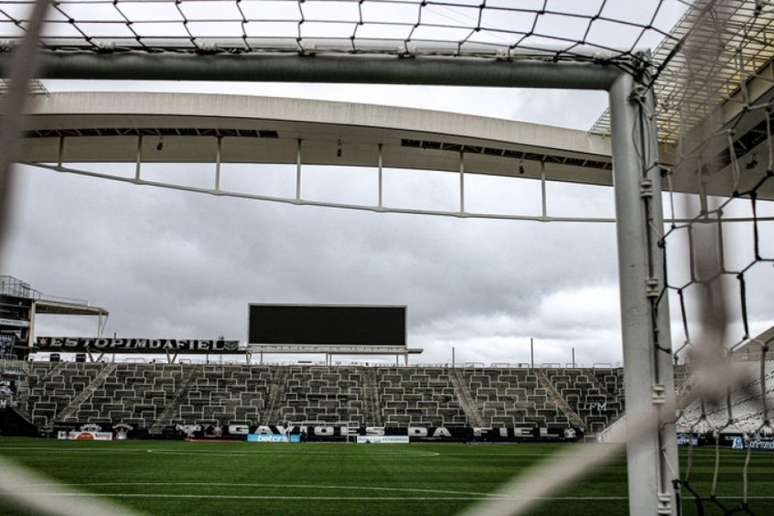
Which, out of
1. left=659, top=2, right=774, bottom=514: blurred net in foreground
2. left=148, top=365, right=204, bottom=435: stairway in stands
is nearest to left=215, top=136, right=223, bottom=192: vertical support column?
left=659, top=2, right=774, bottom=514: blurred net in foreground

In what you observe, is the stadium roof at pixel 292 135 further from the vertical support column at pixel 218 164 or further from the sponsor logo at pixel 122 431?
the sponsor logo at pixel 122 431

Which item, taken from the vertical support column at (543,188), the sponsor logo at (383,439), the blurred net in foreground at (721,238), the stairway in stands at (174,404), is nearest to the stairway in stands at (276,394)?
the stairway in stands at (174,404)

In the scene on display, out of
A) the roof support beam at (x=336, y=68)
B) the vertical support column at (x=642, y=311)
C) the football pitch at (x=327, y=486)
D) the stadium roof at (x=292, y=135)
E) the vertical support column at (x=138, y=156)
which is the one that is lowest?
the football pitch at (x=327, y=486)

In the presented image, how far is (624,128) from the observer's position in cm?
297

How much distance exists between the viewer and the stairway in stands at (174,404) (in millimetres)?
32491

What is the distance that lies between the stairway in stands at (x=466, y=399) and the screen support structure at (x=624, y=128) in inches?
1273

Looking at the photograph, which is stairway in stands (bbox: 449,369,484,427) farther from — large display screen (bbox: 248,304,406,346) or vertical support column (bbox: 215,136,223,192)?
vertical support column (bbox: 215,136,223,192)

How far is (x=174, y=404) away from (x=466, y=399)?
15062 millimetres

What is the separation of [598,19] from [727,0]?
23.1 inches

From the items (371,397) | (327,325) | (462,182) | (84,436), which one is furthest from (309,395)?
(462,182)

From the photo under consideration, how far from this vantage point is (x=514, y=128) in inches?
196

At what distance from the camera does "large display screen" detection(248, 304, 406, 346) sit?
3581 cm

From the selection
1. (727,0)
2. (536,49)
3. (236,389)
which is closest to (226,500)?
(536,49)

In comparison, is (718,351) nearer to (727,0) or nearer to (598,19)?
(727,0)
